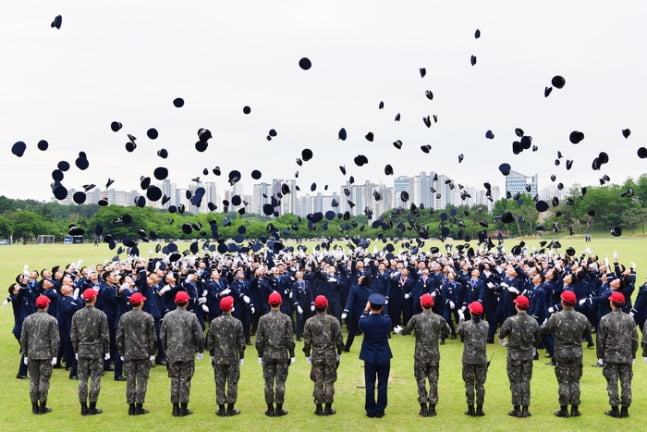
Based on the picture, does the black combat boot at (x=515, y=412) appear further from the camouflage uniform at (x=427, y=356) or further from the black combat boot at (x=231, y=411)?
the black combat boot at (x=231, y=411)

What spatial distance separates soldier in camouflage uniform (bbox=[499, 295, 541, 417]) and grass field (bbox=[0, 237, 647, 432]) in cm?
28

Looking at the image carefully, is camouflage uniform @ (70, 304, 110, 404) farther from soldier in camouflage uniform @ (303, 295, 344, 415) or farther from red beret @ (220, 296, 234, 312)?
soldier in camouflage uniform @ (303, 295, 344, 415)

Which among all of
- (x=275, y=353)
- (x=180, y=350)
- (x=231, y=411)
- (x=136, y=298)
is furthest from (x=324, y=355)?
(x=136, y=298)

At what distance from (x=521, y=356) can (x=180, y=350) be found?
560cm

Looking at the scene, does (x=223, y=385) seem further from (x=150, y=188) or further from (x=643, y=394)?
(x=150, y=188)

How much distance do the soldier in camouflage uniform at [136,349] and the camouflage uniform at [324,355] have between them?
2.67 m

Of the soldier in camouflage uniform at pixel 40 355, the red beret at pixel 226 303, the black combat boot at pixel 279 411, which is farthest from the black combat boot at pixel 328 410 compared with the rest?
the soldier in camouflage uniform at pixel 40 355

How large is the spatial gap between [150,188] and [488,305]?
10.7 m

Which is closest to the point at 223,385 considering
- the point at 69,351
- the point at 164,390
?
the point at 164,390

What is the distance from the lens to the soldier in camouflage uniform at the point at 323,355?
9961 millimetres

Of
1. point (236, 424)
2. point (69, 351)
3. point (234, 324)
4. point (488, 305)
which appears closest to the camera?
point (236, 424)

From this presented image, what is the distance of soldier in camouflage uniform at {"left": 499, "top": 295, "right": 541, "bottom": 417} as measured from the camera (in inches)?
383

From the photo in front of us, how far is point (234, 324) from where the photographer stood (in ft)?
33.1

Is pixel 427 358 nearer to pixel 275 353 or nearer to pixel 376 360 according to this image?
pixel 376 360
